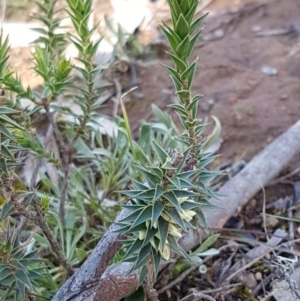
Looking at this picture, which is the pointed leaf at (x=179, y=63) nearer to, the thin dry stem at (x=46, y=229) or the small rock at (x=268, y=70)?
the thin dry stem at (x=46, y=229)

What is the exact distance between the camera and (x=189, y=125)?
1.24 meters

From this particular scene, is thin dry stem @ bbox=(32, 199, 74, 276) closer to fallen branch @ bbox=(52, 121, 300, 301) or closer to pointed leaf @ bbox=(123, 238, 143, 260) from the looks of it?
fallen branch @ bbox=(52, 121, 300, 301)

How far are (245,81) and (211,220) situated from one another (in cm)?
99

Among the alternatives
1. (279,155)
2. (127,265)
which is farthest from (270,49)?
(127,265)

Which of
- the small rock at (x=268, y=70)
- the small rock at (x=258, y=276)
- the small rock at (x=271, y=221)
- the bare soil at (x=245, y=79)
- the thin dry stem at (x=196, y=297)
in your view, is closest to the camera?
the thin dry stem at (x=196, y=297)

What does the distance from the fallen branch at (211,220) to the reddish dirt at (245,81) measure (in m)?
0.22

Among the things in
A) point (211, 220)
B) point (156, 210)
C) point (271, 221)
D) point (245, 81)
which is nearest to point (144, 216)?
point (156, 210)

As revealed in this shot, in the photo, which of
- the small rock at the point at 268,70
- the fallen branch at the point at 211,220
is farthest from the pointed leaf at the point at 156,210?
the small rock at the point at 268,70

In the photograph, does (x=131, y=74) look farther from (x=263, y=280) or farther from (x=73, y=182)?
(x=263, y=280)

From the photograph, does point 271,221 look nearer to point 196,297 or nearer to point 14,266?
point 196,297

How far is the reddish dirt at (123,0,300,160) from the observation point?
2178mm

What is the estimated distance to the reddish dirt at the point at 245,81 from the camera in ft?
7.14

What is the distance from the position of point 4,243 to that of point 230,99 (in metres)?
1.39

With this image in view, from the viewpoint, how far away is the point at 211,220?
1.65m
